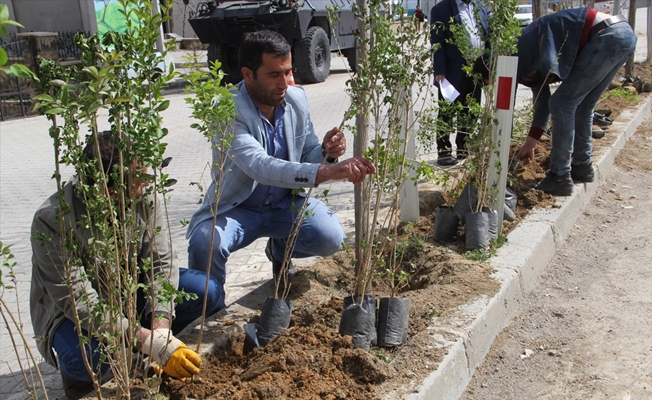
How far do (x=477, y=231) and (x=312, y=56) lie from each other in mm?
11297

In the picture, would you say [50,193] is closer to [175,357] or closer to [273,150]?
[273,150]

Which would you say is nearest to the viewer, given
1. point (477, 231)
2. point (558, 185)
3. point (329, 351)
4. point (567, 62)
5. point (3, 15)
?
point (3, 15)

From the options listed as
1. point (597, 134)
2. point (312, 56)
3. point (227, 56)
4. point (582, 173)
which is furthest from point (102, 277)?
point (227, 56)

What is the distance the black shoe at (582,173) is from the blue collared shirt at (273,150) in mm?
2838

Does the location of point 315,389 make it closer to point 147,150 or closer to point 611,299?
point 147,150

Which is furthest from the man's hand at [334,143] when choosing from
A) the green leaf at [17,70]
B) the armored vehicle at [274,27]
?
the armored vehicle at [274,27]

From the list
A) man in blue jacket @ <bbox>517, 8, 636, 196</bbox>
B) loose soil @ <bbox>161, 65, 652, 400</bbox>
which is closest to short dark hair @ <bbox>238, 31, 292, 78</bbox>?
loose soil @ <bbox>161, 65, 652, 400</bbox>

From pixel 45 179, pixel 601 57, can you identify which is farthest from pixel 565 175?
pixel 45 179

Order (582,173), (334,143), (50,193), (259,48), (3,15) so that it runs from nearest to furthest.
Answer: (3,15)
(334,143)
(259,48)
(582,173)
(50,193)

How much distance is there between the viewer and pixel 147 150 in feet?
6.85

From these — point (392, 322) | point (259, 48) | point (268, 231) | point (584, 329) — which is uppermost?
point (259, 48)

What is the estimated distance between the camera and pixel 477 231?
399 centimetres

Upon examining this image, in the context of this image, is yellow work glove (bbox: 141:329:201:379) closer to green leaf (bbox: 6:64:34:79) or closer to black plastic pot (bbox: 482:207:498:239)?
green leaf (bbox: 6:64:34:79)

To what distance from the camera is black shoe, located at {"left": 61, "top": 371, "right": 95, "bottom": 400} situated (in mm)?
2936
